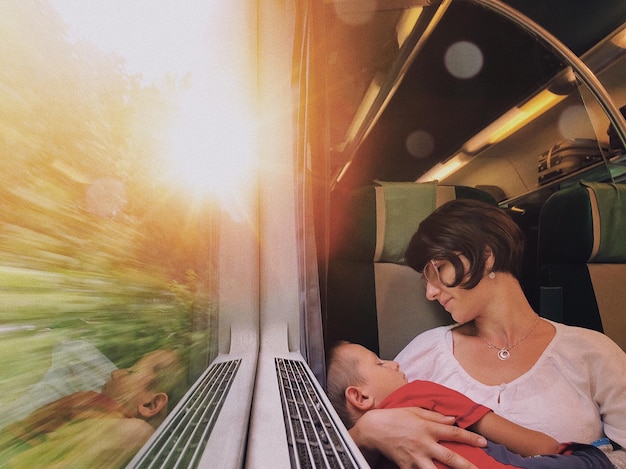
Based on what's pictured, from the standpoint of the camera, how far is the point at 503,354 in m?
1.05

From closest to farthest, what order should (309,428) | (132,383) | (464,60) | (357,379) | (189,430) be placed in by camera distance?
(132,383) < (189,430) < (309,428) < (357,379) < (464,60)

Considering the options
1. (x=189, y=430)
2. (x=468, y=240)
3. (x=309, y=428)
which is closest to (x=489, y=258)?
(x=468, y=240)

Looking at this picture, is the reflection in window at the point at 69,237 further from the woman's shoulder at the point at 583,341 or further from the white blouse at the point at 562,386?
the woman's shoulder at the point at 583,341

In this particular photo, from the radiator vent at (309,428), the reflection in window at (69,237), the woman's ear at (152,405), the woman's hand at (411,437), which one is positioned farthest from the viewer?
the woman's hand at (411,437)

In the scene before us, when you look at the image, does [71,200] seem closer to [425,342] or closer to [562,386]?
[425,342]

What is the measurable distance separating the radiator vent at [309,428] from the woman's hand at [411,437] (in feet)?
0.36

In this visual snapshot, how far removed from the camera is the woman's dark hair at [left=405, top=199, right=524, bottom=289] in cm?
114

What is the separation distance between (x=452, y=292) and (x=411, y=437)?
0.46 m

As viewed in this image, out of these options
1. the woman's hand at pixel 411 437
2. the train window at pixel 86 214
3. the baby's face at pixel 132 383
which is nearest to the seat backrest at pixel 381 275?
the woman's hand at pixel 411 437

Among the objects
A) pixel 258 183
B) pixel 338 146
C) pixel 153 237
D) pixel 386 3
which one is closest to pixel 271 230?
pixel 258 183

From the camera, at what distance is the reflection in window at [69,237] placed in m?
0.27

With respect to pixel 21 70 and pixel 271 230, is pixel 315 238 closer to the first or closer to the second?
pixel 271 230

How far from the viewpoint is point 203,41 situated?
979 mm

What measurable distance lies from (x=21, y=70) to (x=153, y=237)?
14.2 inches
